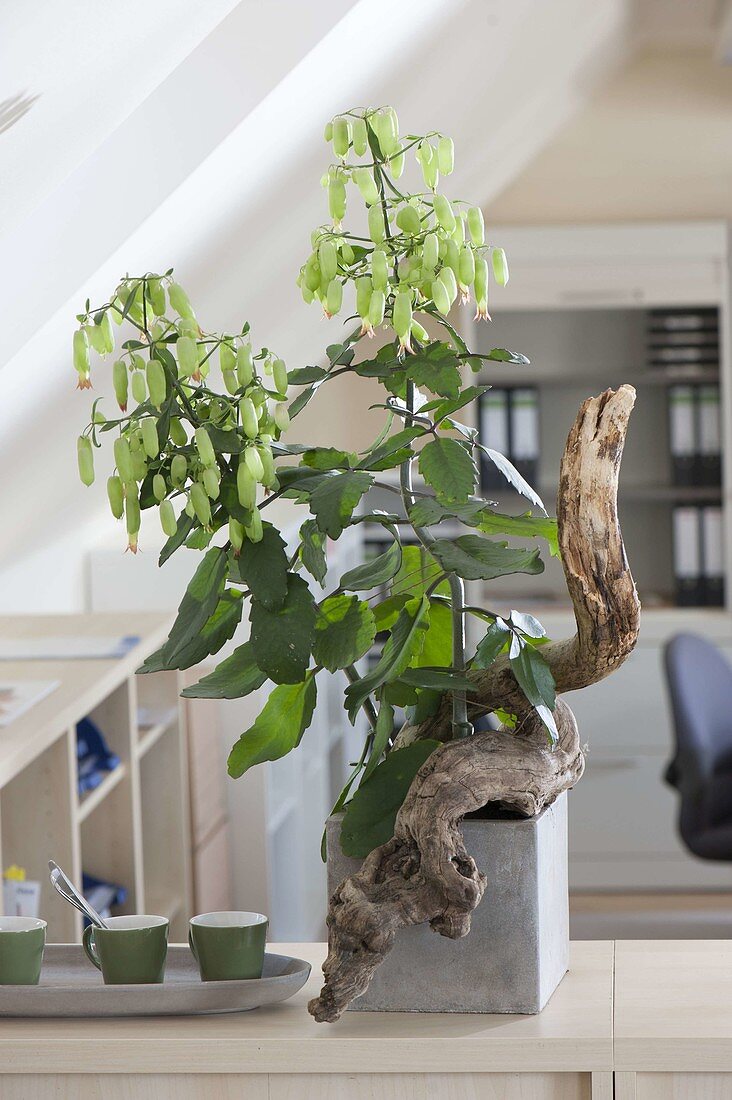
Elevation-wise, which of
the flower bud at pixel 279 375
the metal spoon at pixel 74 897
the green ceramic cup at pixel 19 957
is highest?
the flower bud at pixel 279 375

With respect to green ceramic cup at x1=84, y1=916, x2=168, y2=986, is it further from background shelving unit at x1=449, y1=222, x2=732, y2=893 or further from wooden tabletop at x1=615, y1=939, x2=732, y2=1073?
background shelving unit at x1=449, y1=222, x2=732, y2=893

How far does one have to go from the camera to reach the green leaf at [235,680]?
1013 millimetres

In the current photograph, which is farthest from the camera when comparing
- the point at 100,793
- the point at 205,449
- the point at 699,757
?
the point at 699,757

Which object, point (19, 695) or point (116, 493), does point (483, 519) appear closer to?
point (116, 493)

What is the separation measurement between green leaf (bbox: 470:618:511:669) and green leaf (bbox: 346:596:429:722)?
0.05 m

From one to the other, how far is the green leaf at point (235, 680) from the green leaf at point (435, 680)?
0.11 metres

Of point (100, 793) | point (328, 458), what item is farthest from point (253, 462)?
point (100, 793)

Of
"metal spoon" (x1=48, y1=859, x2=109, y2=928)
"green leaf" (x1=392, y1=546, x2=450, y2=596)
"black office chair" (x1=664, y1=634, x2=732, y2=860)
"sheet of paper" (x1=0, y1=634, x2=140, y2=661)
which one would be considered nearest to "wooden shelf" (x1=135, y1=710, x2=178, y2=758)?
"sheet of paper" (x1=0, y1=634, x2=140, y2=661)

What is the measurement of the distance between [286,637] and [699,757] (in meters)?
2.46

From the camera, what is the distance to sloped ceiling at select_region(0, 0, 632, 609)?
Result: 1604mm

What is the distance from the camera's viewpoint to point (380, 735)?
101cm

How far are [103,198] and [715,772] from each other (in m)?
2.33

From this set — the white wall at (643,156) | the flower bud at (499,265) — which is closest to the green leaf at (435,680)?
the flower bud at (499,265)

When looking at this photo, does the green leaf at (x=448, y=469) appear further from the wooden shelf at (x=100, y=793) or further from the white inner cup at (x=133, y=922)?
the wooden shelf at (x=100, y=793)
